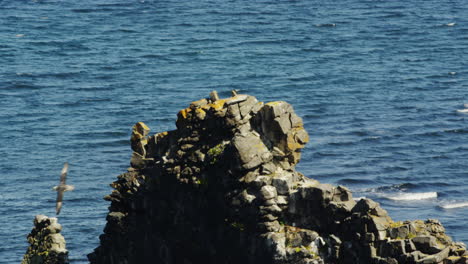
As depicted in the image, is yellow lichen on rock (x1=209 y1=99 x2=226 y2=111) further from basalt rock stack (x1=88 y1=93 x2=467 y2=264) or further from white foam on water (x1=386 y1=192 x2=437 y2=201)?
white foam on water (x1=386 y1=192 x2=437 y2=201)

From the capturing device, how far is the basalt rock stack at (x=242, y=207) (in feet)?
227

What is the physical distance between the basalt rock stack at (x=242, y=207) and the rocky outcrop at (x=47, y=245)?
7945 mm

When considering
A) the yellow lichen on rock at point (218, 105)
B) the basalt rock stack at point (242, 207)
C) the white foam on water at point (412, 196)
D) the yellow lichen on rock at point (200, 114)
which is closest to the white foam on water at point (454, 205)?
the white foam on water at point (412, 196)

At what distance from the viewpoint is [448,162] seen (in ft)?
530

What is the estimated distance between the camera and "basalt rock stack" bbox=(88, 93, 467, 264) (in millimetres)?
69312

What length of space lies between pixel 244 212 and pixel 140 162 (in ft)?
40.9

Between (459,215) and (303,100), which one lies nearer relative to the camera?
(459,215)

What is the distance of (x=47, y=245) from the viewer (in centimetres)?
9275

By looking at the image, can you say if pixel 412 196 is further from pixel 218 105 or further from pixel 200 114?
pixel 218 105

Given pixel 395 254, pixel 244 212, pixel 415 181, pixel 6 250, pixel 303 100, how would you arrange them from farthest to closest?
pixel 303 100 → pixel 415 181 → pixel 6 250 → pixel 244 212 → pixel 395 254

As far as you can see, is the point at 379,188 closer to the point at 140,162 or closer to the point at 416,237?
the point at 140,162

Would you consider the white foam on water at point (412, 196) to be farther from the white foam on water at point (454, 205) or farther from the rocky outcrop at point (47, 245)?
the rocky outcrop at point (47, 245)

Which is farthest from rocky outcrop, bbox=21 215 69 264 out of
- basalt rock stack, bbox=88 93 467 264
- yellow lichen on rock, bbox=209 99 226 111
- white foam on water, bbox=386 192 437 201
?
white foam on water, bbox=386 192 437 201

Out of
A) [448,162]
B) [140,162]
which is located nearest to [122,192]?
[140,162]
